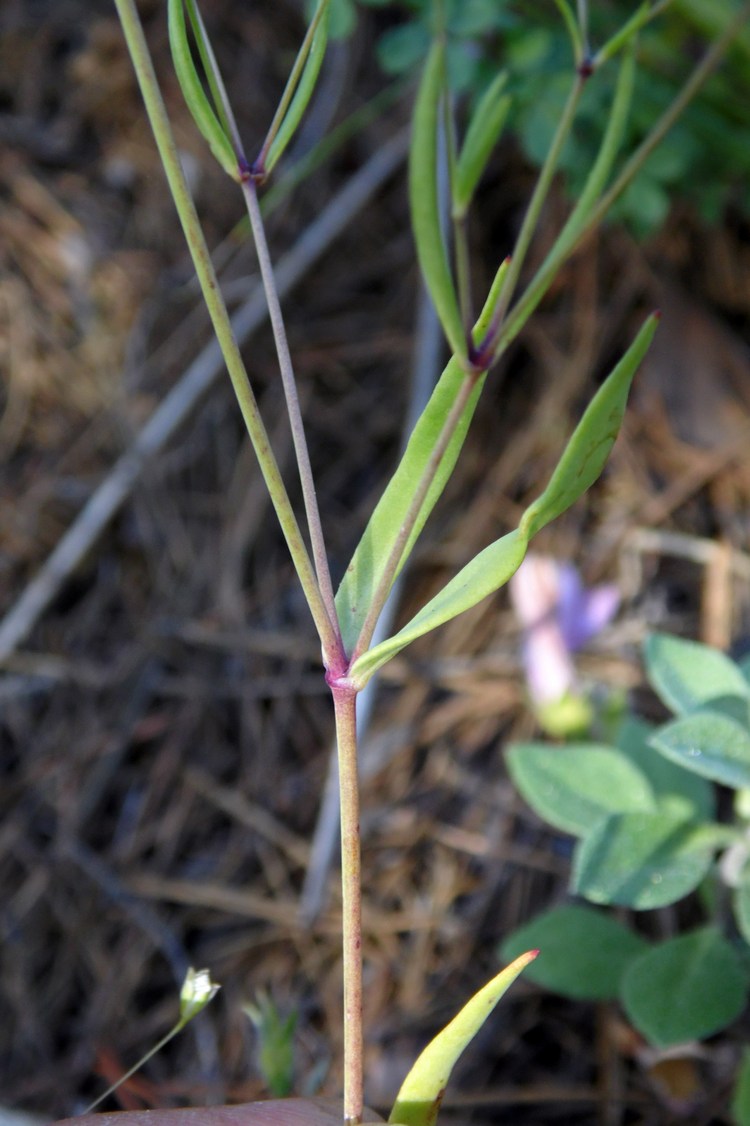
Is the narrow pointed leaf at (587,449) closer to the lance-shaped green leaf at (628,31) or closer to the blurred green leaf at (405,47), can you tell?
the lance-shaped green leaf at (628,31)

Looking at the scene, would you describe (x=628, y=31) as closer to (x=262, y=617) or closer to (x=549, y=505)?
(x=549, y=505)

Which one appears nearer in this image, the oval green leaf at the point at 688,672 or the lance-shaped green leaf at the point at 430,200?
the lance-shaped green leaf at the point at 430,200

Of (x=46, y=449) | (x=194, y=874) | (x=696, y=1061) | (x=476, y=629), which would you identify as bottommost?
(x=696, y=1061)

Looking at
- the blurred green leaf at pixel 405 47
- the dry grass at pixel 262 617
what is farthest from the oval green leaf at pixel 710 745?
the blurred green leaf at pixel 405 47

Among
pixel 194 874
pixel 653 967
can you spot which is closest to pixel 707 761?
pixel 653 967

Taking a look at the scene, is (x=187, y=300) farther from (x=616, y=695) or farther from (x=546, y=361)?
(x=616, y=695)

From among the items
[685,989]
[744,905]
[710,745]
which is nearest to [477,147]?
[710,745]

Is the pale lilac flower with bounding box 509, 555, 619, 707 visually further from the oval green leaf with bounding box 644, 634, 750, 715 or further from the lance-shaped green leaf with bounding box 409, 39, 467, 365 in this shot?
the lance-shaped green leaf with bounding box 409, 39, 467, 365
